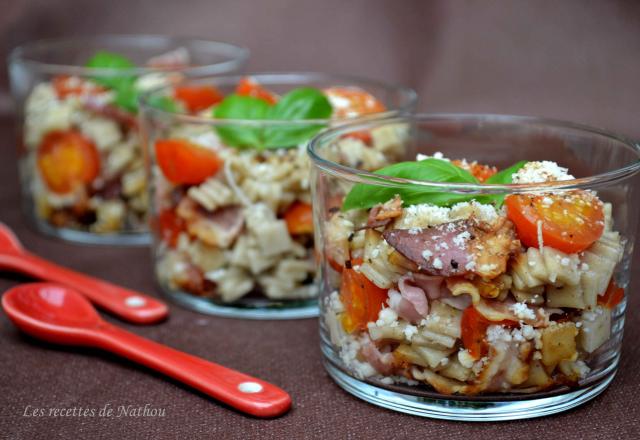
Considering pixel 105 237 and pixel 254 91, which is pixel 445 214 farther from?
pixel 105 237

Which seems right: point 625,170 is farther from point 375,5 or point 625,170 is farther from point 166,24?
point 166,24

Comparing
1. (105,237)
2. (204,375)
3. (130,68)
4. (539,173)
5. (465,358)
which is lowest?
(105,237)

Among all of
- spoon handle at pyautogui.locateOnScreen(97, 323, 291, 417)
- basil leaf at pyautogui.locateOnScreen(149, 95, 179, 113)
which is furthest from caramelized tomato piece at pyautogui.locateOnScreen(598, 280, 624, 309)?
basil leaf at pyautogui.locateOnScreen(149, 95, 179, 113)

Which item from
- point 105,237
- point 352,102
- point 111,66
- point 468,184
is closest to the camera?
point 468,184

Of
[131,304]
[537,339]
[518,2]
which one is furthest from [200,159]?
[518,2]

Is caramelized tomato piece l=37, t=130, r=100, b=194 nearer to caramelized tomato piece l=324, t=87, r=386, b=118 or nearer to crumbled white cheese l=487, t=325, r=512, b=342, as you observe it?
caramelized tomato piece l=324, t=87, r=386, b=118

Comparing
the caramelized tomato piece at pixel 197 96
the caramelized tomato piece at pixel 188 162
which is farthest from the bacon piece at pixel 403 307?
the caramelized tomato piece at pixel 197 96

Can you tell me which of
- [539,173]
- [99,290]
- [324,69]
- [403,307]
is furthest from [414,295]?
[324,69]

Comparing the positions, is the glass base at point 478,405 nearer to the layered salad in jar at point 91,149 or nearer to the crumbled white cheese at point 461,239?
the crumbled white cheese at point 461,239
